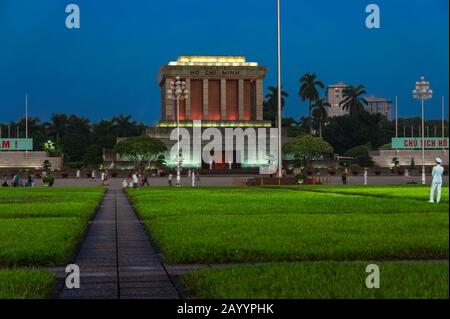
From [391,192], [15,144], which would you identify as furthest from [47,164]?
[391,192]

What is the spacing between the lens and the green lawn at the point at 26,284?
870cm

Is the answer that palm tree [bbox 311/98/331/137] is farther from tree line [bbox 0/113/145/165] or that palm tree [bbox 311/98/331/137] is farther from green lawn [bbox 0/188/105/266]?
green lawn [bbox 0/188/105/266]

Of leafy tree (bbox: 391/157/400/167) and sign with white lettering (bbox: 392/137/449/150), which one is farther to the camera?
sign with white lettering (bbox: 392/137/449/150)

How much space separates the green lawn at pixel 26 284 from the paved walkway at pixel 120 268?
0.29 metres

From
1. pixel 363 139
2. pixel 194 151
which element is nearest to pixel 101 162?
pixel 194 151

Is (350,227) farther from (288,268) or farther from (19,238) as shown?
(19,238)

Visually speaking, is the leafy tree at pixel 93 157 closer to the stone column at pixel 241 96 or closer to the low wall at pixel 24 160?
the low wall at pixel 24 160

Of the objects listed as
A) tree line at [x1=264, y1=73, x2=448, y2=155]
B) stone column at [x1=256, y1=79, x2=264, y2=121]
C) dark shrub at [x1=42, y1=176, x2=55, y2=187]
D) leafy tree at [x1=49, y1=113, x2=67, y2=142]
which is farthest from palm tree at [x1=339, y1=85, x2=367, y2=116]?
dark shrub at [x1=42, y1=176, x2=55, y2=187]

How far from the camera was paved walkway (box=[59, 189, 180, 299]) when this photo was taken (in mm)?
9133

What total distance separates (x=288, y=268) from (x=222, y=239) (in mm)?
4421

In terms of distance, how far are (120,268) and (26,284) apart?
2.37 metres

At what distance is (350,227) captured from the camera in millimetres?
17344

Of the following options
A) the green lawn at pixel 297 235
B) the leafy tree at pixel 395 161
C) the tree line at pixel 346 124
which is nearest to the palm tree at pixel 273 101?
the tree line at pixel 346 124

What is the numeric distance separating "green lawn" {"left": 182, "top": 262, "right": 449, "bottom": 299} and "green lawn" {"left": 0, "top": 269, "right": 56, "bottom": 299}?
2025 mm
